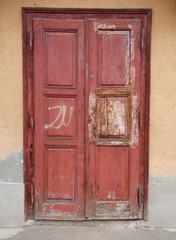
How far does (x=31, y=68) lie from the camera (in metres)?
5.29

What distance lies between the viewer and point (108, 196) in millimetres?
5457

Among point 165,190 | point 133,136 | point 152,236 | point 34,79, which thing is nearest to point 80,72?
point 34,79

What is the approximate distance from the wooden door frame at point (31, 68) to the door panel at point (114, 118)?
3.1 inches

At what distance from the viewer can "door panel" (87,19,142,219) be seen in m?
5.26

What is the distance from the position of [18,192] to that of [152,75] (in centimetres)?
203

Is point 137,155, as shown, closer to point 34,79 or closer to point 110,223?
point 110,223

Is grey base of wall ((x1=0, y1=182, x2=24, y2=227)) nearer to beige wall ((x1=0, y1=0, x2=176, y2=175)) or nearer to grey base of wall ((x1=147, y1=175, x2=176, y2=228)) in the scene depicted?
beige wall ((x1=0, y1=0, x2=176, y2=175))

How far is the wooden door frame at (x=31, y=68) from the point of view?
17.0 feet

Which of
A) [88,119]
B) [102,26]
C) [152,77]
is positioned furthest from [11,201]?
[102,26]

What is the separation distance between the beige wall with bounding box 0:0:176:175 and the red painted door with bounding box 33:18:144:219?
0.18 metres

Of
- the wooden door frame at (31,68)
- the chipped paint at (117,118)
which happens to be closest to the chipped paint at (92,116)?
the chipped paint at (117,118)

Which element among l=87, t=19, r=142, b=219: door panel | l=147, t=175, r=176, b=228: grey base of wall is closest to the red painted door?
l=87, t=19, r=142, b=219: door panel

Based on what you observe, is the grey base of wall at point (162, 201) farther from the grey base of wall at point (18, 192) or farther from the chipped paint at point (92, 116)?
the chipped paint at point (92, 116)

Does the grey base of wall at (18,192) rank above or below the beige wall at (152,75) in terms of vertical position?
below
